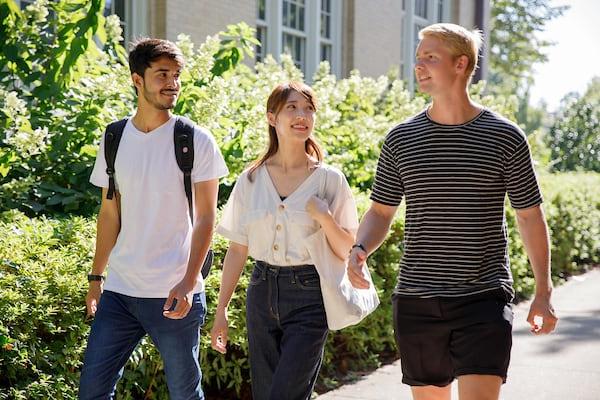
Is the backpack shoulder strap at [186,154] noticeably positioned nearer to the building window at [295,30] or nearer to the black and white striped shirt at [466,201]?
the black and white striped shirt at [466,201]

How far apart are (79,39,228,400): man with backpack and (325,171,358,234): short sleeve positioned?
0.54 m

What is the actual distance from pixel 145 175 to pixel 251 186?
59 centimetres

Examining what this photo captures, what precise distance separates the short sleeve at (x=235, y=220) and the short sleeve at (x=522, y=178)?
1.17 meters

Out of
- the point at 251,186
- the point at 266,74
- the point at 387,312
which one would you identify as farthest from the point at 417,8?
the point at 251,186

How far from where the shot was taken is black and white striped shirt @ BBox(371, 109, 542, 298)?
148 inches

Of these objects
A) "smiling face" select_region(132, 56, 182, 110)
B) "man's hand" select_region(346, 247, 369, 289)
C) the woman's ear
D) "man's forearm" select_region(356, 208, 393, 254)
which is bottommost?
"man's hand" select_region(346, 247, 369, 289)

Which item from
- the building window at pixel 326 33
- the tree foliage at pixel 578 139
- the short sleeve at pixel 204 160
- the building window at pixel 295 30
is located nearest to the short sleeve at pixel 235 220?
the short sleeve at pixel 204 160

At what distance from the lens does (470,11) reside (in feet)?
70.6

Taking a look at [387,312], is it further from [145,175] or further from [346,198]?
[145,175]

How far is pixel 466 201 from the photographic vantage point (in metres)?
3.79

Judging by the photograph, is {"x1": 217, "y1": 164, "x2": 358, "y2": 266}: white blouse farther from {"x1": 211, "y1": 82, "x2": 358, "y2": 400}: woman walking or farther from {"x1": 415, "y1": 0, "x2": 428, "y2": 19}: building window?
{"x1": 415, "y1": 0, "x2": 428, "y2": 19}: building window

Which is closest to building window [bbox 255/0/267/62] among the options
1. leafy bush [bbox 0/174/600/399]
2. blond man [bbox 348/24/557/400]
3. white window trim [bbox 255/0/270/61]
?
white window trim [bbox 255/0/270/61]

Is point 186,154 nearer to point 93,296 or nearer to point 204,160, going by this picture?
point 204,160

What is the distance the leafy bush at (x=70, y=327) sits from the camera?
4172mm
